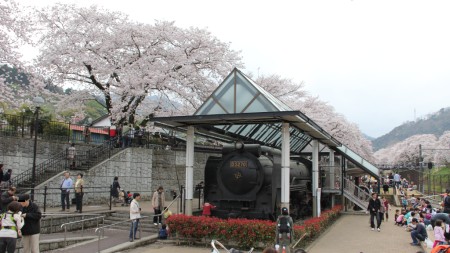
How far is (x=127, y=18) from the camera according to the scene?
2436cm

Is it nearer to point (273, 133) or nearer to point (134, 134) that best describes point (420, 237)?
point (273, 133)

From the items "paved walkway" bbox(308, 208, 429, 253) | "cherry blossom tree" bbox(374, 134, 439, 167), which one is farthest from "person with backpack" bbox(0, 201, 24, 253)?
"cherry blossom tree" bbox(374, 134, 439, 167)

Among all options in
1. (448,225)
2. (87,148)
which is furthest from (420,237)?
(87,148)

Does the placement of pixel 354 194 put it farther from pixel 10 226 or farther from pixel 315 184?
pixel 10 226

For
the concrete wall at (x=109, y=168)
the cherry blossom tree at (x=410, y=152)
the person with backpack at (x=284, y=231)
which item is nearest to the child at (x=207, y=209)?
the person with backpack at (x=284, y=231)

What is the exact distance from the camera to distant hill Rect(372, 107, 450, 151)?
128500 millimetres

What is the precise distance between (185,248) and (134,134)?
1297 cm

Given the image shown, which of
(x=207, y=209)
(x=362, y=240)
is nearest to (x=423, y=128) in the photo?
(x=362, y=240)

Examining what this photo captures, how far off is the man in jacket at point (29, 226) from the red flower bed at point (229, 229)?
470 centimetres

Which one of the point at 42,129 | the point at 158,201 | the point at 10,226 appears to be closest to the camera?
the point at 10,226

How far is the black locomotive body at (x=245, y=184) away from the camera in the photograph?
1324cm

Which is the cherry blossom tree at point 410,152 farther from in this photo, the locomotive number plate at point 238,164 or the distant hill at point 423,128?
the locomotive number plate at point 238,164

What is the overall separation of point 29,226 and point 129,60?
14.9m

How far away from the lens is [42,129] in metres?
21.2
